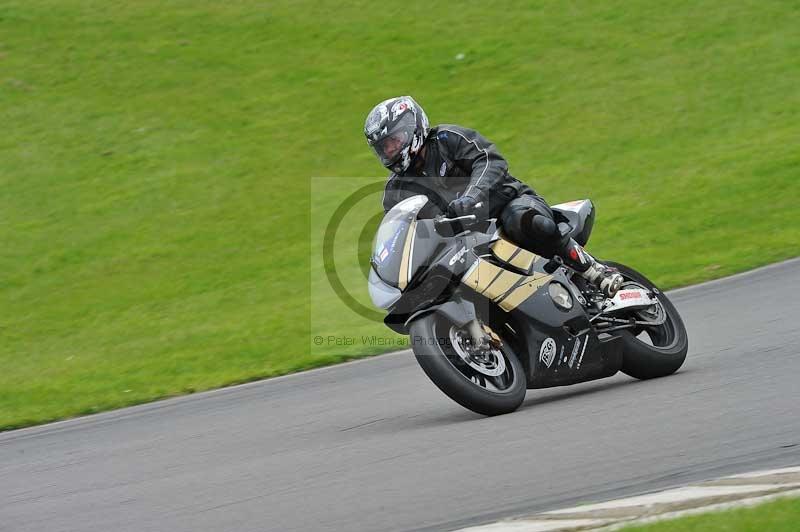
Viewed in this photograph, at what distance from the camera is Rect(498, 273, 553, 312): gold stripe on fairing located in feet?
20.8

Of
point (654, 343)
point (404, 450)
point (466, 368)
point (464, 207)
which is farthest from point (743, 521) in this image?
point (654, 343)

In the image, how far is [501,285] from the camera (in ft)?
20.7

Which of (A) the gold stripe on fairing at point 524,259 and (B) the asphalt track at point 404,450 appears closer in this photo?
(B) the asphalt track at point 404,450

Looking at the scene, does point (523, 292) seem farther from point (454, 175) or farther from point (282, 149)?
point (282, 149)

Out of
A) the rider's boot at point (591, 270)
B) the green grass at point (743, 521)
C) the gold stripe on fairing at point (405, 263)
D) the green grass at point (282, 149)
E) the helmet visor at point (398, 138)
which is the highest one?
the helmet visor at point (398, 138)

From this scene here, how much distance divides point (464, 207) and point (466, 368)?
878 mm

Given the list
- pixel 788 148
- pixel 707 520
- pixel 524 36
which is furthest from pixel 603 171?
pixel 707 520

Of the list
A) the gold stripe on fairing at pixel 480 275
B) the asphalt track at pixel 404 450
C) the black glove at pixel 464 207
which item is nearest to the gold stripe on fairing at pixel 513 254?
the gold stripe on fairing at pixel 480 275

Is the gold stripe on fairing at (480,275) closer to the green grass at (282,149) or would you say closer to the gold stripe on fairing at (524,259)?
the gold stripe on fairing at (524,259)

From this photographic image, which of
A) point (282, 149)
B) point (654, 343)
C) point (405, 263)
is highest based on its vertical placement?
point (405, 263)

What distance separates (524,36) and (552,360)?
1648cm

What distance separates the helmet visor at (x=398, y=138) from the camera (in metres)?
6.36

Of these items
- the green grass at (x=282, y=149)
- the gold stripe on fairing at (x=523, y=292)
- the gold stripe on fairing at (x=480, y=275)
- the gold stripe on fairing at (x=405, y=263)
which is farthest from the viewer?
the green grass at (x=282, y=149)

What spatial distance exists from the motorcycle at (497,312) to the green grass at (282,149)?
373 cm
